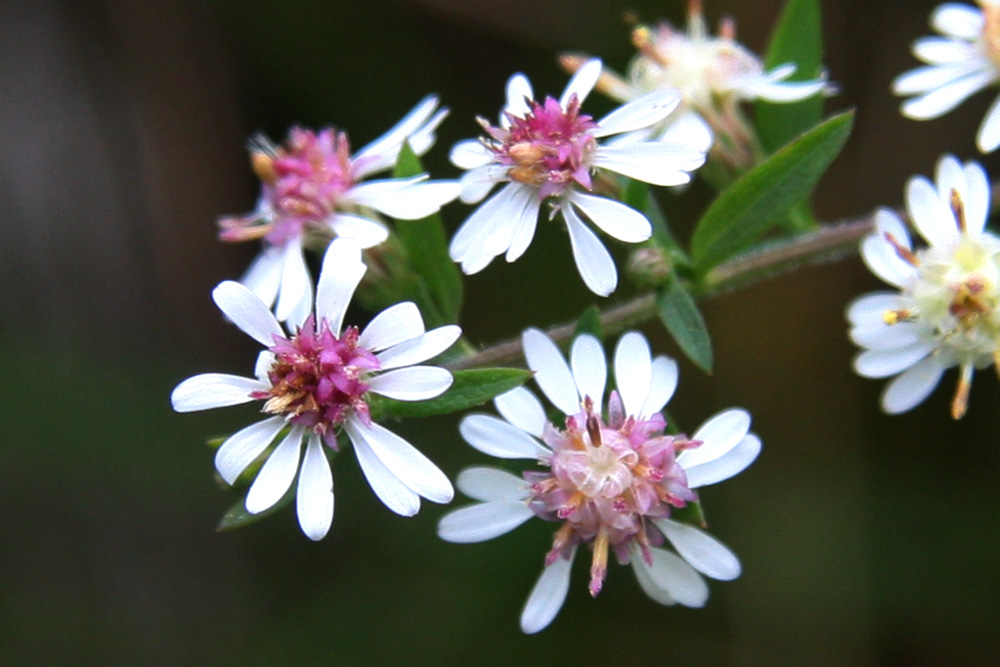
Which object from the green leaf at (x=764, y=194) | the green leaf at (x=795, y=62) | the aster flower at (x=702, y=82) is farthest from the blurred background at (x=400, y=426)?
the green leaf at (x=764, y=194)

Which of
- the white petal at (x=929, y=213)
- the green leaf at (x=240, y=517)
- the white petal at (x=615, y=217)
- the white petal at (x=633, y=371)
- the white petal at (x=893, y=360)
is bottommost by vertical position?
the green leaf at (x=240, y=517)

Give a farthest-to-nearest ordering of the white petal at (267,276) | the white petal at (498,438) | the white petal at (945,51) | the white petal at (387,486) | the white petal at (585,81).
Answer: the white petal at (945,51) → the white petal at (267,276) → the white petal at (585,81) → the white petal at (498,438) → the white petal at (387,486)

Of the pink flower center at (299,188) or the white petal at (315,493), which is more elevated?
the pink flower center at (299,188)

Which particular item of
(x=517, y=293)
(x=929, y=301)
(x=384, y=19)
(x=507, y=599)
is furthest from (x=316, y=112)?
(x=929, y=301)

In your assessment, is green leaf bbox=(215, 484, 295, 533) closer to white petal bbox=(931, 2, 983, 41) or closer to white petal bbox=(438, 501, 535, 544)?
white petal bbox=(438, 501, 535, 544)

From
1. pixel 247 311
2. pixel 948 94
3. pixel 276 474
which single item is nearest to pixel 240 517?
pixel 276 474

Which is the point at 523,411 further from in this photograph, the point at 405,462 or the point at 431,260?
the point at 431,260

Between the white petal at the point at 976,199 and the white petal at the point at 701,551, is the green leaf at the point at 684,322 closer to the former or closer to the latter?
the white petal at the point at 701,551

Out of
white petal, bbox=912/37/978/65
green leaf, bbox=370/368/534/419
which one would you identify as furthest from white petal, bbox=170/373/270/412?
white petal, bbox=912/37/978/65
